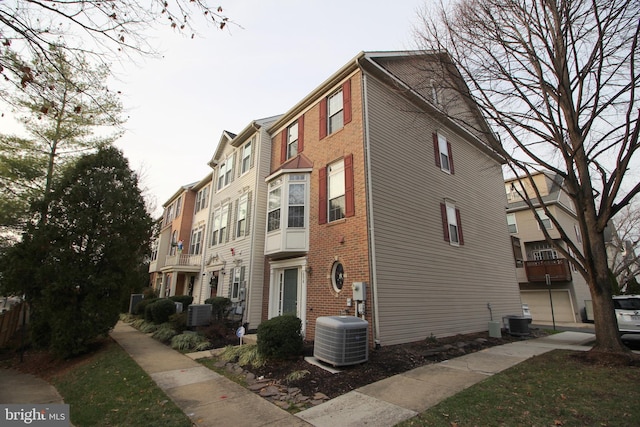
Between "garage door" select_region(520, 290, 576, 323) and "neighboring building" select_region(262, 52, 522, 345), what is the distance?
1031cm

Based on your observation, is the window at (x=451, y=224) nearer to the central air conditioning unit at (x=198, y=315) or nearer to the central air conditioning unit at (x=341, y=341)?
the central air conditioning unit at (x=341, y=341)

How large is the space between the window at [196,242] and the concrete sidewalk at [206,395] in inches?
442

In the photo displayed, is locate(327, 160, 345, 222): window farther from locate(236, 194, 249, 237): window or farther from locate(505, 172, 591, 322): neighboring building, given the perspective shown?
locate(505, 172, 591, 322): neighboring building

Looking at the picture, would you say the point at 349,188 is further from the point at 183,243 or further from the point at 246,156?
the point at 183,243

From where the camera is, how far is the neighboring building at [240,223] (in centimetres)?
1248

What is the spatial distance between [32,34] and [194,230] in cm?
1818

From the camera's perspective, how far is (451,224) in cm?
1190

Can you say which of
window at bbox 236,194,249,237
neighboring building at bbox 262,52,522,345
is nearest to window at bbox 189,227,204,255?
window at bbox 236,194,249,237

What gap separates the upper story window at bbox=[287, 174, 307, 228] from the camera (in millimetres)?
11172

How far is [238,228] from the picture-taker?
14.4 meters

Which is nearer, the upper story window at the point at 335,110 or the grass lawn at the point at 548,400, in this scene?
the grass lawn at the point at 548,400

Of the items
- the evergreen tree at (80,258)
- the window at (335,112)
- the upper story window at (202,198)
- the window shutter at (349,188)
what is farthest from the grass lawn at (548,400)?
the upper story window at (202,198)

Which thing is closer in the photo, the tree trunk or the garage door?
the tree trunk

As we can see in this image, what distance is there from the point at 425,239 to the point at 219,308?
8.57 metres
